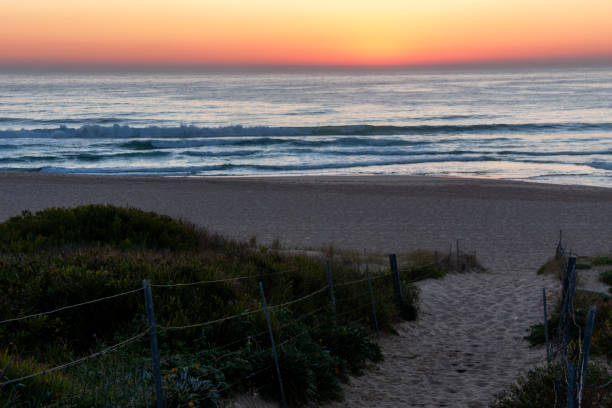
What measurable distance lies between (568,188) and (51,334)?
26239 mm

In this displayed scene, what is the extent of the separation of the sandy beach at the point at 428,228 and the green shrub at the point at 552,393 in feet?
2.71

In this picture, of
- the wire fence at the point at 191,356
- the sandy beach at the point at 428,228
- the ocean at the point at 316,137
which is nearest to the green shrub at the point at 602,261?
the sandy beach at the point at 428,228

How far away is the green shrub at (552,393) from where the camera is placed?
18.1 ft

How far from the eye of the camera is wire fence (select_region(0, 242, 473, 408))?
15.8 ft

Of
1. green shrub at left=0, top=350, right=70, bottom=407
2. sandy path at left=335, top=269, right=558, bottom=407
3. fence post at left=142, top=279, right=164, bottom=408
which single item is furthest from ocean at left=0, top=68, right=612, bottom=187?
green shrub at left=0, top=350, right=70, bottom=407

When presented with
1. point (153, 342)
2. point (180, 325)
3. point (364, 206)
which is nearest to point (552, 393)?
point (153, 342)

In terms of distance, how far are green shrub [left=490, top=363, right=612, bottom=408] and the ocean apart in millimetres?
26683

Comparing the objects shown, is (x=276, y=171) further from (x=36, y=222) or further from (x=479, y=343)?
(x=479, y=343)

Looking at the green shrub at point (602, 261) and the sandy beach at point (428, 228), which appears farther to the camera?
the green shrub at point (602, 261)

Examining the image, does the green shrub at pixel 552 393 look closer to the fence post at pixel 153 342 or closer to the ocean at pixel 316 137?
the fence post at pixel 153 342

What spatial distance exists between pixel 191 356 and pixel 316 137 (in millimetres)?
45487

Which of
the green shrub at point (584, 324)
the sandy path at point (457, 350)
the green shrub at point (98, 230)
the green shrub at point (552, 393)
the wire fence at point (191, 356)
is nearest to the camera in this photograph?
the wire fence at point (191, 356)

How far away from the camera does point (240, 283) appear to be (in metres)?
8.81

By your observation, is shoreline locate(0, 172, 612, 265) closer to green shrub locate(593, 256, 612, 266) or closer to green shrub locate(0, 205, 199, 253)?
green shrub locate(593, 256, 612, 266)
